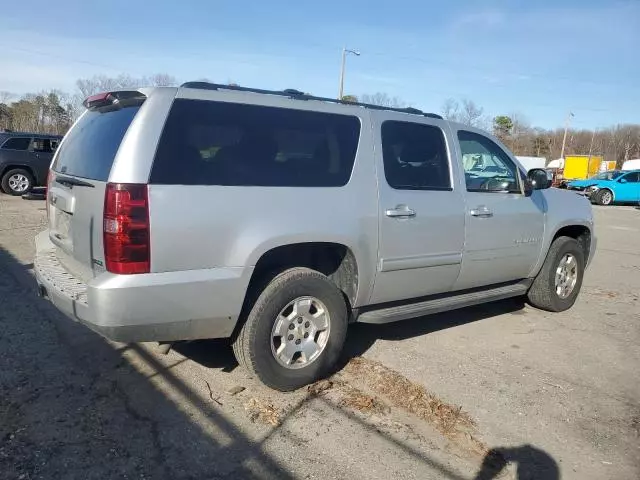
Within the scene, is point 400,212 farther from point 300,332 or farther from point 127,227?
point 127,227

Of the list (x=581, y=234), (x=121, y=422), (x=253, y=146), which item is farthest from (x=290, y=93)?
(x=581, y=234)

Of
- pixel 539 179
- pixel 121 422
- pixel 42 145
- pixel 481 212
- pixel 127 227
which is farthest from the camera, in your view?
pixel 42 145

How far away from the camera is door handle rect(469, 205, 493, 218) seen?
4580mm

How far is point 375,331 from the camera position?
5.07m

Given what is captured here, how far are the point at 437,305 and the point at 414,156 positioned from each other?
1.26 m

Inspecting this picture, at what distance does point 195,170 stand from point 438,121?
2.38 meters

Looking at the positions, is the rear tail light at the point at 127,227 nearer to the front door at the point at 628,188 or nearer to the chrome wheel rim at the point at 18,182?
the chrome wheel rim at the point at 18,182

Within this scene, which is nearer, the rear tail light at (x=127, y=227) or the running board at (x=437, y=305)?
the rear tail light at (x=127, y=227)

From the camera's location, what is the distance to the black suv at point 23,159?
49.0ft

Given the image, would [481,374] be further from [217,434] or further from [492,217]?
[217,434]

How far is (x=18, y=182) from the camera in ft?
49.8

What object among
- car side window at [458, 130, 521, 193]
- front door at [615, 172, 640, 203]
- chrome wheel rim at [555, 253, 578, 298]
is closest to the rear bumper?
car side window at [458, 130, 521, 193]

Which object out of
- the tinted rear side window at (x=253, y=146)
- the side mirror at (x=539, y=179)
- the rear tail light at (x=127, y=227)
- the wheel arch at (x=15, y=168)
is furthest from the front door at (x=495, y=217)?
the wheel arch at (x=15, y=168)

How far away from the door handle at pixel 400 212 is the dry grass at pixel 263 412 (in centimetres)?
158
